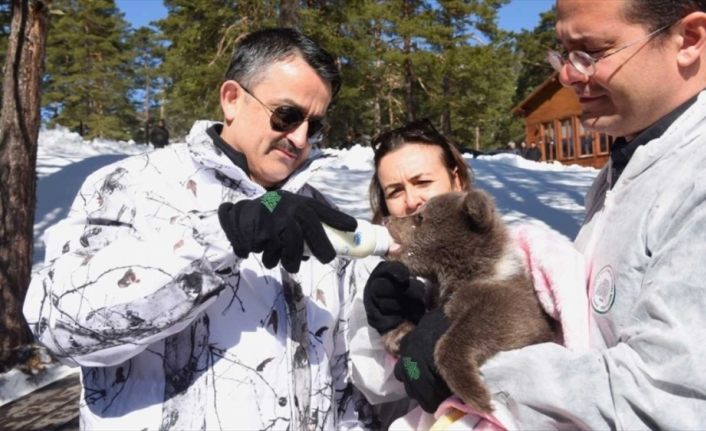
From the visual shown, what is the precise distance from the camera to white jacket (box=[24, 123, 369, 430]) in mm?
1860

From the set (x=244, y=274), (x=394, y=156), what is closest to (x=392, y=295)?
(x=244, y=274)

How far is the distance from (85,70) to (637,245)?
5655 cm

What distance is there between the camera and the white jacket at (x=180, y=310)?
1.86 m

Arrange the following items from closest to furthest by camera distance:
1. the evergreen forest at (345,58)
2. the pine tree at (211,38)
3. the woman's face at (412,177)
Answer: the woman's face at (412,177) → the pine tree at (211,38) → the evergreen forest at (345,58)

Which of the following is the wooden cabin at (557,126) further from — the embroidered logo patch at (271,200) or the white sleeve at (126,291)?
the white sleeve at (126,291)

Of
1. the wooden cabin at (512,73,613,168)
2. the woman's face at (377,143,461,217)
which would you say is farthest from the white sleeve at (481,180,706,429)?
the wooden cabin at (512,73,613,168)

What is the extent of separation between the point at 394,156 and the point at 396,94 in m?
43.6

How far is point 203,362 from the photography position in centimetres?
210

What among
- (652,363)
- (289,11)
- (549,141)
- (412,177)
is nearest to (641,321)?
(652,363)

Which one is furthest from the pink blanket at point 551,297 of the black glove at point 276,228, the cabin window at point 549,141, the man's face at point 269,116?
the cabin window at point 549,141

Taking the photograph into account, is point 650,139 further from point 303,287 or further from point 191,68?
point 191,68

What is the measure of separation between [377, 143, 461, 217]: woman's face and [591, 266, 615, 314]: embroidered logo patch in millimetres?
1192

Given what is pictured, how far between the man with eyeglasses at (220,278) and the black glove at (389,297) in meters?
0.26

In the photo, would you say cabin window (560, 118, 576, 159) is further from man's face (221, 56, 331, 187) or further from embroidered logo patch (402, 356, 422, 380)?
embroidered logo patch (402, 356, 422, 380)
